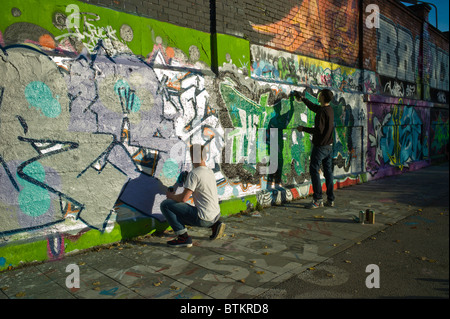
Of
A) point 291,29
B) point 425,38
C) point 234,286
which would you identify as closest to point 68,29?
point 234,286

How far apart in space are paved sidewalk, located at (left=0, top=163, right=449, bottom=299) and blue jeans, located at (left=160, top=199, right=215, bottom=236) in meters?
0.30

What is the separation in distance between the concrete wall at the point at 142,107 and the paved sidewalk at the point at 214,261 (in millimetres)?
371

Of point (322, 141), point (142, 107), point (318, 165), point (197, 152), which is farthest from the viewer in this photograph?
point (318, 165)

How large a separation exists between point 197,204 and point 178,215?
301 mm

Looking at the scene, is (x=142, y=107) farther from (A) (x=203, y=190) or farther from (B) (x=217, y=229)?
(B) (x=217, y=229)

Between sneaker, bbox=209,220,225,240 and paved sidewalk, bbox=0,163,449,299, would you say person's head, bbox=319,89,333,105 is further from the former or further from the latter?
sneaker, bbox=209,220,225,240

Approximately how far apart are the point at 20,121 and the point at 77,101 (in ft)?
2.31

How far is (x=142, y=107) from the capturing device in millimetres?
4953

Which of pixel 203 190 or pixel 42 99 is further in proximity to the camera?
pixel 203 190

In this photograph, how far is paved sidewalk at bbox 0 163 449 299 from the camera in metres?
3.34

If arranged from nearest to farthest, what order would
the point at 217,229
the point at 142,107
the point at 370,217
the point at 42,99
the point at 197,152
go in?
the point at 42,99, the point at 197,152, the point at 217,229, the point at 142,107, the point at 370,217

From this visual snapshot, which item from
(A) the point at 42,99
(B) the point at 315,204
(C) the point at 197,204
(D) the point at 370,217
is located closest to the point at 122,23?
(A) the point at 42,99

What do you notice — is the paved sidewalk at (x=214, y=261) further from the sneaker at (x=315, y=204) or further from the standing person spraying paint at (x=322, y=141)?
the standing person spraying paint at (x=322, y=141)

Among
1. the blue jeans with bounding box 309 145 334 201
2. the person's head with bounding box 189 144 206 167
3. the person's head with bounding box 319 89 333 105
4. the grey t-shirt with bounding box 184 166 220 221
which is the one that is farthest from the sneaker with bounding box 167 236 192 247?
the person's head with bounding box 319 89 333 105
